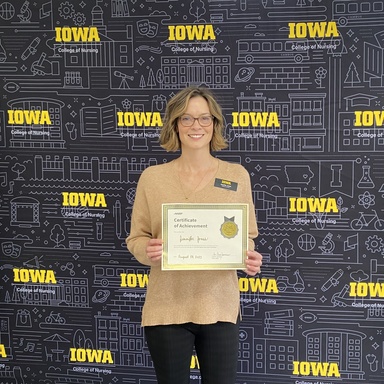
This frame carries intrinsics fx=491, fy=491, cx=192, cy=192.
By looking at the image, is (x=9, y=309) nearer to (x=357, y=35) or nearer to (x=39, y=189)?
(x=39, y=189)

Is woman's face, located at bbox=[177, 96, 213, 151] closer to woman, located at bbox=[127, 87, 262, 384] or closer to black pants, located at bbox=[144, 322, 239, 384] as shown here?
woman, located at bbox=[127, 87, 262, 384]

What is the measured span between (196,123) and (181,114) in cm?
6

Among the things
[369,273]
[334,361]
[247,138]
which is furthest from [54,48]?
[334,361]

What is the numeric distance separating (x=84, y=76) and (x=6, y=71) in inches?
18.5

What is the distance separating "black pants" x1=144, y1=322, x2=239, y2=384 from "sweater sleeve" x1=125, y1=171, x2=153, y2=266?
11.1 inches

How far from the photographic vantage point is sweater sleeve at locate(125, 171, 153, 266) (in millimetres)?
1872

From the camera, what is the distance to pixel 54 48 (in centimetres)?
276

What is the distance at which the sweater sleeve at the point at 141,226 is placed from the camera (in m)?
1.87

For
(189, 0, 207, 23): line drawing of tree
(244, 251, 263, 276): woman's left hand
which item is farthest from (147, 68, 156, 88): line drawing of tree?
(244, 251, 263, 276): woman's left hand

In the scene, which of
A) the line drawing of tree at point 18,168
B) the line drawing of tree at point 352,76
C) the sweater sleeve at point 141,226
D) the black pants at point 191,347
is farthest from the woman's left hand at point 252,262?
the line drawing of tree at point 18,168

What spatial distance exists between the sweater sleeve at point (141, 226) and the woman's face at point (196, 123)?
229 millimetres

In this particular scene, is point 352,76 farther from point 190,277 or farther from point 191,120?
point 190,277

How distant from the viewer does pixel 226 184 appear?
185cm

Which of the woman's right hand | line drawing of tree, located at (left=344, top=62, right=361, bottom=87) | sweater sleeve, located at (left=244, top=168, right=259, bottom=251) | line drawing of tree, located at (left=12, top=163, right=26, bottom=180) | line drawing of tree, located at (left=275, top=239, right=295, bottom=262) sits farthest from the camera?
line drawing of tree, located at (left=12, top=163, right=26, bottom=180)
